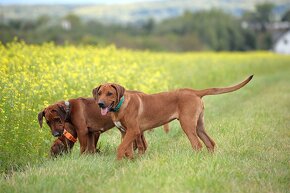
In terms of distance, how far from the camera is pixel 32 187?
22.5ft

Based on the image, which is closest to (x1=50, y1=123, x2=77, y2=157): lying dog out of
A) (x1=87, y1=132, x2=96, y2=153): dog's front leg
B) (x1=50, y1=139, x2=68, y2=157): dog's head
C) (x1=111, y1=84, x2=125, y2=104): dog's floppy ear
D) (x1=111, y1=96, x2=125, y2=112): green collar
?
(x1=50, y1=139, x2=68, y2=157): dog's head

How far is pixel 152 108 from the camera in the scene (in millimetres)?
8781

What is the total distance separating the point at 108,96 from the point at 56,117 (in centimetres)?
108

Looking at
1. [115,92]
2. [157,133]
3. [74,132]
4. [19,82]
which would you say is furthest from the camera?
[157,133]

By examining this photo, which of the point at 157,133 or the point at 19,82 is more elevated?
the point at 19,82

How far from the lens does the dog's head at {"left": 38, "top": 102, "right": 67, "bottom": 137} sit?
8.73 metres

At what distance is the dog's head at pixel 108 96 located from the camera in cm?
816

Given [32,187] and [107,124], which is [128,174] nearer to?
[32,187]

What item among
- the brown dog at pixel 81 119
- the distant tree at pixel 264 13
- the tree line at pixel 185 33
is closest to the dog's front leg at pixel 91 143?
the brown dog at pixel 81 119

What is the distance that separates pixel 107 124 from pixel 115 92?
1.33 m

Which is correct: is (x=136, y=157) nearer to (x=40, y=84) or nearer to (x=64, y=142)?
(x=64, y=142)

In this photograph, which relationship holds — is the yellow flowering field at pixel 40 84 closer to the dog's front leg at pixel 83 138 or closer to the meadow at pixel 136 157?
the meadow at pixel 136 157

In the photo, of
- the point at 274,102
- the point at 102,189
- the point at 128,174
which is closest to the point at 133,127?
the point at 128,174

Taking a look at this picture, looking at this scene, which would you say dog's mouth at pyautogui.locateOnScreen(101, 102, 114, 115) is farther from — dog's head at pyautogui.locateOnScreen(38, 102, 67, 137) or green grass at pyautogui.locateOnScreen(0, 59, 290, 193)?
dog's head at pyautogui.locateOnScreen(38, 102, 67, 137)
